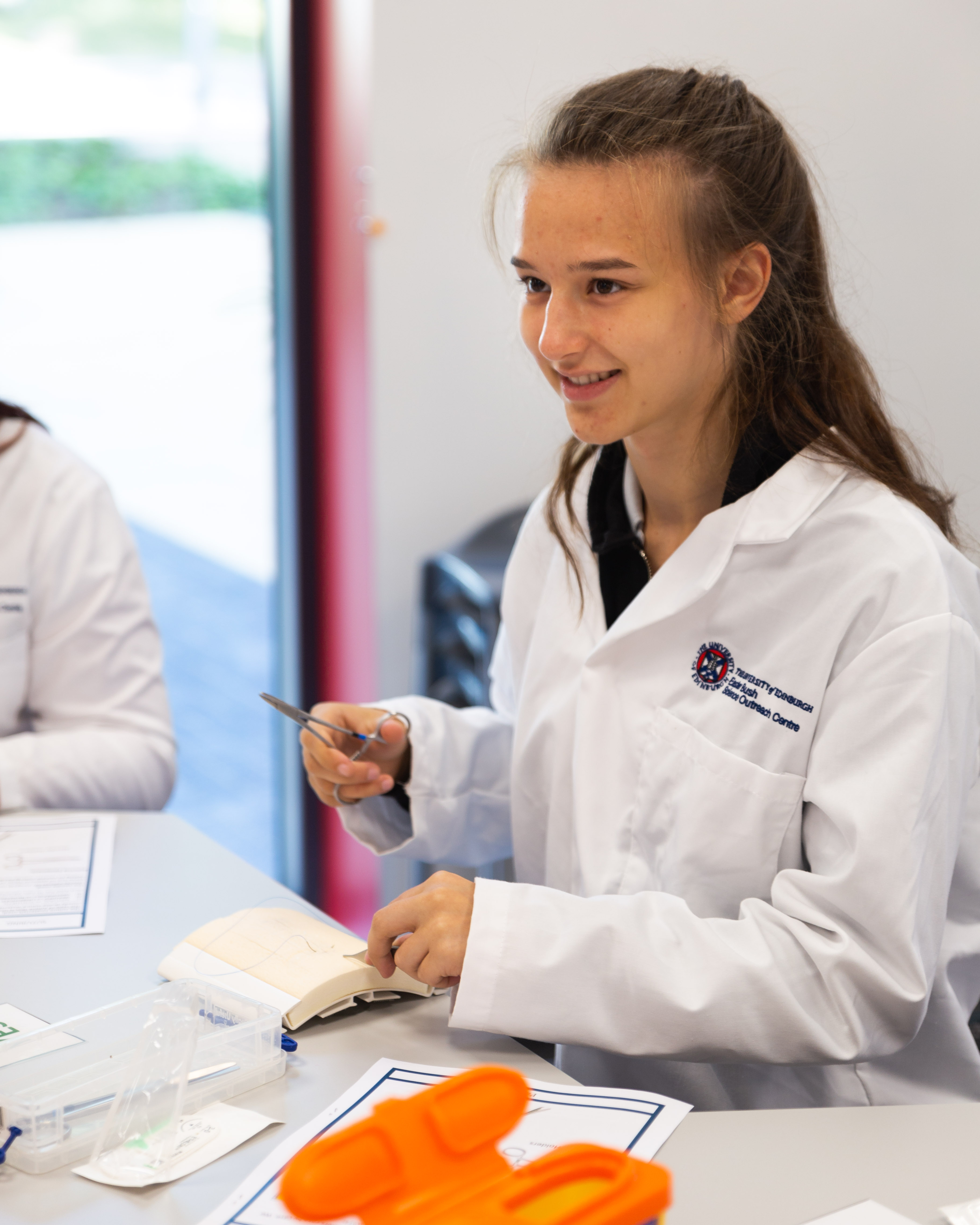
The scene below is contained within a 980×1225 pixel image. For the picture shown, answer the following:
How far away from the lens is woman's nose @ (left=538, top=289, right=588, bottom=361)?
1.09m

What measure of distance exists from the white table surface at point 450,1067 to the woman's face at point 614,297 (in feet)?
1.83

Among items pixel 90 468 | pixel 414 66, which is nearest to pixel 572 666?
pixel 90 468

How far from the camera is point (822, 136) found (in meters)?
1.77

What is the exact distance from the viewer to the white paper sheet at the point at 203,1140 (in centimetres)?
78

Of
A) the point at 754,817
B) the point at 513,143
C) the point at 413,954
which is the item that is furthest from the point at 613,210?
the point at 413,954

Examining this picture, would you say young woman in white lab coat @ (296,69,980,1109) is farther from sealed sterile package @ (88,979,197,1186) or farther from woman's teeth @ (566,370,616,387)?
sealed sterile package @ (88,979,197,1186)

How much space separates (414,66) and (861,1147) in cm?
187

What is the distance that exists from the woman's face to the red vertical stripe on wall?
3.98 ft

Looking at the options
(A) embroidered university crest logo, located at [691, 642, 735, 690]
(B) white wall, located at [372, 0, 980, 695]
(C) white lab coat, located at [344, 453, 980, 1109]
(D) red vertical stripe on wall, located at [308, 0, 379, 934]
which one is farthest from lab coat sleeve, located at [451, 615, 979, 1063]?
(D) red vertical stripe on wall, located at [308, 0, 379, 934]

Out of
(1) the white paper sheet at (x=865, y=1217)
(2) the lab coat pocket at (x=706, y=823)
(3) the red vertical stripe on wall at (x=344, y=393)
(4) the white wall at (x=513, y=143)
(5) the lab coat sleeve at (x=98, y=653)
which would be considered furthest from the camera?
(3) the red vertical stripe on wall at (x=344, y=393)

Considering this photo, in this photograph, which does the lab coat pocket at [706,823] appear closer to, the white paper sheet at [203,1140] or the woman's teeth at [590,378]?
the woman's teeth at [590,378]

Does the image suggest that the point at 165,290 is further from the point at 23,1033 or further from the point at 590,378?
the point at 23,1033

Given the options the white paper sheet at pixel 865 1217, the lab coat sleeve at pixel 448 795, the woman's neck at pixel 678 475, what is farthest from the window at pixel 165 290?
the white paper sheet at pixel 865 1217

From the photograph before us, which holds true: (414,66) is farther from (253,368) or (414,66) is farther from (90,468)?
(90,468)
